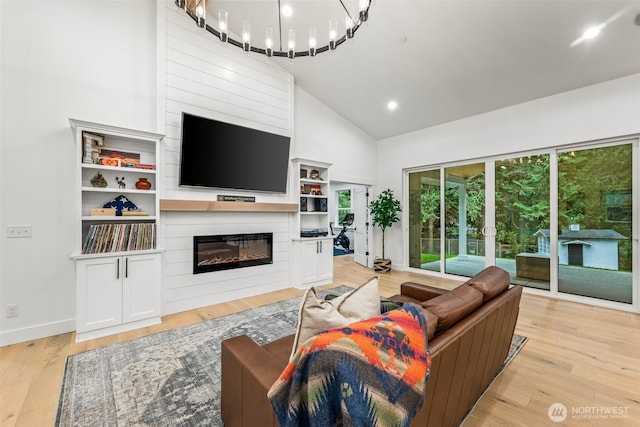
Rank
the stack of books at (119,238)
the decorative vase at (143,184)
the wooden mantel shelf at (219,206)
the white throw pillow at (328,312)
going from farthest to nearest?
the wooden mantel shelf at (219,206), the decorative vase at (143,184), the stack of books at (119,238), the white throw pillow at (328,312)

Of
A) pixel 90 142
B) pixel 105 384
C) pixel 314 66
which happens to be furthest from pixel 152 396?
pixel 314 66

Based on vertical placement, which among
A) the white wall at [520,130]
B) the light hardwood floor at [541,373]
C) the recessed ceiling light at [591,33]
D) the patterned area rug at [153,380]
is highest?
the recessed ceiling light at [591,33]

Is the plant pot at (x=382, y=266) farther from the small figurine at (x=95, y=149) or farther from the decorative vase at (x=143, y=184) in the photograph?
the small figurine at (x=95, y=149)

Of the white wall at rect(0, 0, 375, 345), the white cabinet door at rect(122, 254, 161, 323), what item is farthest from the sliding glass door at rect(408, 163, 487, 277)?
the white cabinet door at rect(122, 254, 161, 323)

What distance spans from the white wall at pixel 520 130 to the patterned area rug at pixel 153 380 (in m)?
3.28

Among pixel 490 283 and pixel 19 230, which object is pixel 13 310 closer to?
pixel 19 230

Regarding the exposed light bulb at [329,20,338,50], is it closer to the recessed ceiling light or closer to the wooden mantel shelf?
the wooden mantel shelf

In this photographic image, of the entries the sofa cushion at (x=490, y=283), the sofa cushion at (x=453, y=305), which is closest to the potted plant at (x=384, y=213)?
the sofa cushion at (x=490, y=283)

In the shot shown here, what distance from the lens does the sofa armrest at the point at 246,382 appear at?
45.6 inches

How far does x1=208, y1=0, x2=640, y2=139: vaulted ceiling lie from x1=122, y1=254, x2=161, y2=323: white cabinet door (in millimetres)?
3458

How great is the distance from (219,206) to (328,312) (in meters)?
3.12

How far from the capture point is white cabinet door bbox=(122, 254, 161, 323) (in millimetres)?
2949

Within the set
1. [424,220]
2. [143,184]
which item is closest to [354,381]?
[143,184]

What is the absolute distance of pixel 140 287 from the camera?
3037 millimetres
